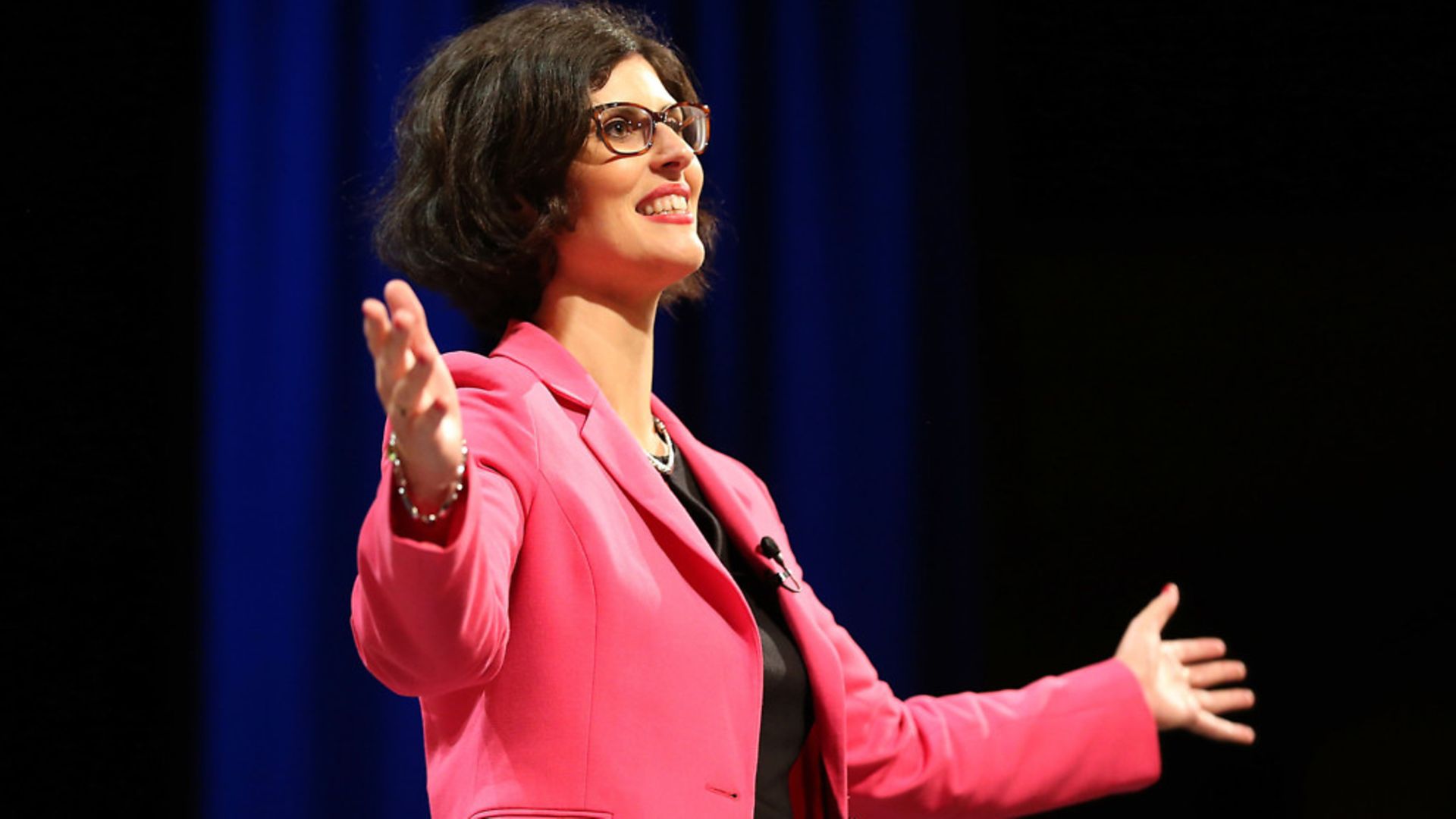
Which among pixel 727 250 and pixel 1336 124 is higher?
pixel 1336 124

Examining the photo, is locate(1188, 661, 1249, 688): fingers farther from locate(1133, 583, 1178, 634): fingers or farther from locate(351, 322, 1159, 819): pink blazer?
locate(351, 322, 1159, 819): pink blazer

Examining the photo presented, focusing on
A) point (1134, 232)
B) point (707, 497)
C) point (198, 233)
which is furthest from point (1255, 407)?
point (198, 233)

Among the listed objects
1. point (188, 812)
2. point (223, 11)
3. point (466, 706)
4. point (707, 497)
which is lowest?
point (188, 812)

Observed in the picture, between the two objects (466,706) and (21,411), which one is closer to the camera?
(466,706)

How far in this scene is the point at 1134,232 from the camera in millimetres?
2457

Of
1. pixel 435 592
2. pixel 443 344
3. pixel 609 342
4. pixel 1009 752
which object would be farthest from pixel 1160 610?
pixel 443 344

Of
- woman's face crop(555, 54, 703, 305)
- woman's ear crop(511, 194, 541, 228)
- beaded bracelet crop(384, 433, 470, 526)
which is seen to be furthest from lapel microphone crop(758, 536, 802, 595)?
beaded bracelet crop(384, 433, 470, 526)

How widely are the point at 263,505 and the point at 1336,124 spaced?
6.20 feet

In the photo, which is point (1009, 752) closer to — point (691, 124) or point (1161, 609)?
Answer: point (1161, 609)

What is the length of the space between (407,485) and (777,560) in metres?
0.59

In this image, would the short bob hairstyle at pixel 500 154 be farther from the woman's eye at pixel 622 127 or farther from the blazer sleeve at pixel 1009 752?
the blazer sleeve at pixel 1009 752

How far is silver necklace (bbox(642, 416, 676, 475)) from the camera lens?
152cm

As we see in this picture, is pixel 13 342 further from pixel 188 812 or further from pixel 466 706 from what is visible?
pixel 466 706

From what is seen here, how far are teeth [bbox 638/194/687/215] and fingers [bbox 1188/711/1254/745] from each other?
802mm
